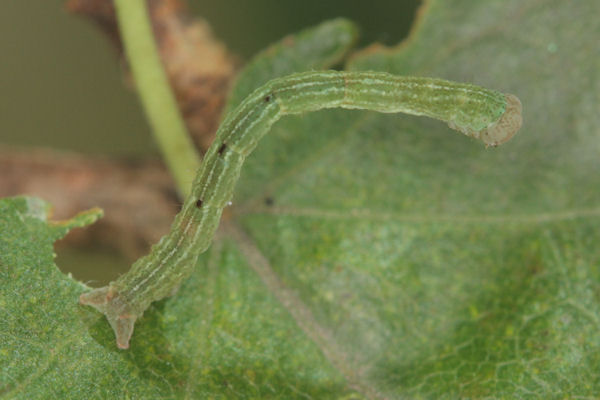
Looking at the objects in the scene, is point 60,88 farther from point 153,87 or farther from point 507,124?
point 507,124

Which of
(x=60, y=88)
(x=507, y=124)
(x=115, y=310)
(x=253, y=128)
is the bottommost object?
(x=115, y=310)

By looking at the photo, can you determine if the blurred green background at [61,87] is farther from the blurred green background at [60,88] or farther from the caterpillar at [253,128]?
the caterpillar at [253,128]

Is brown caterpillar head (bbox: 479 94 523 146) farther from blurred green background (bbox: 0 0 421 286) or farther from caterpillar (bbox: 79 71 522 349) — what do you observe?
blurred green background (bbox: 0 0 421 286)

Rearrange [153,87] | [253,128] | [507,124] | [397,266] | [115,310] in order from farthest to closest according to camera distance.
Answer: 1. [153,87]
2. [397,266]
3. [507,124]
4. [253,128]
5. [115,310]

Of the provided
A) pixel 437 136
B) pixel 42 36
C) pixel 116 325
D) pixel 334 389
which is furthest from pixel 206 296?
pixel 42 36

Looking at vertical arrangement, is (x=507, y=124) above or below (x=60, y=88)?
below

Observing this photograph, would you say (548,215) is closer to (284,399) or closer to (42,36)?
(284,399)

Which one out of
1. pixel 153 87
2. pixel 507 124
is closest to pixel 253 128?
pixel 153 87
